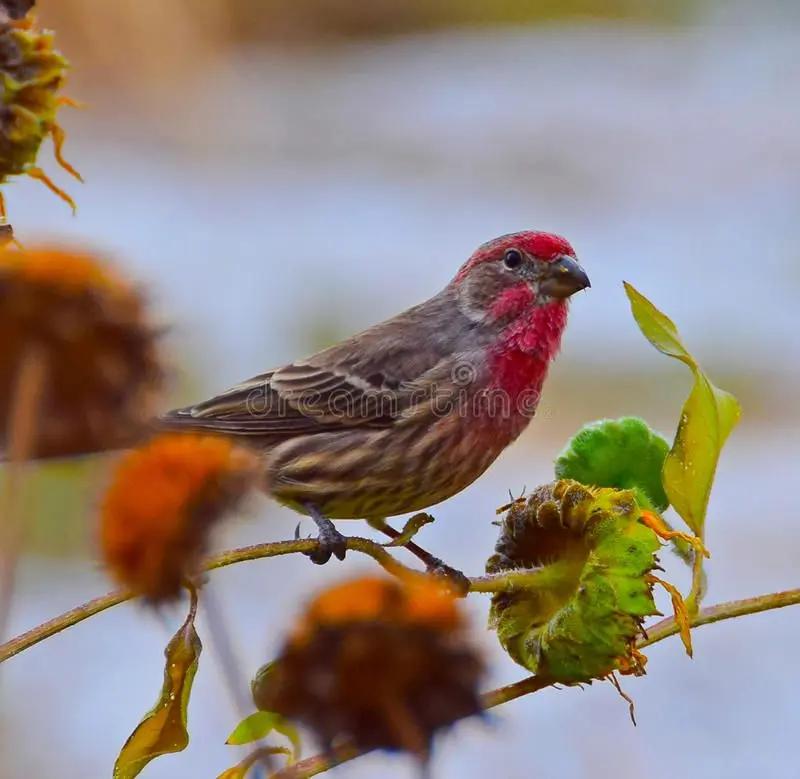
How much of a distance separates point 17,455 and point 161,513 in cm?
12

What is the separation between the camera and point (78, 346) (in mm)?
1201

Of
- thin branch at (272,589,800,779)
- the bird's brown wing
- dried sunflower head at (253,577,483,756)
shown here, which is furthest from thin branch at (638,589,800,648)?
the bird's brown wing

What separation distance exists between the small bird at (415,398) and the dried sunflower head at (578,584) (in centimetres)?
153

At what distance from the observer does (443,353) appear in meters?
4.32

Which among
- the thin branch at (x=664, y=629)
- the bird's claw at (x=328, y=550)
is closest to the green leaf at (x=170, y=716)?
the thin branch at (x=664, y=629)

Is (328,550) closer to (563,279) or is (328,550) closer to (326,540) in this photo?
(326,540)

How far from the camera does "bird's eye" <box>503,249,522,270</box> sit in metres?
4.25

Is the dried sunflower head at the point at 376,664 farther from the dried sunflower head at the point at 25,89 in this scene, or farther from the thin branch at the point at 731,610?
→ the thin branch at the point at 731,610

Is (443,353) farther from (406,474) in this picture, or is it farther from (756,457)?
(756,457)

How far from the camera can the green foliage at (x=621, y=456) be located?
225 centimetres

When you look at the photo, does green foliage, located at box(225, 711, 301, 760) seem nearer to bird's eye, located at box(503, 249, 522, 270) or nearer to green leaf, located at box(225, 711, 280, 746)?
green leaf, located at box(225, 711, 280, 746)

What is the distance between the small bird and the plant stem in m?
2.48

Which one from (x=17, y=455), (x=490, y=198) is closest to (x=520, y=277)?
(x=17, y=455)

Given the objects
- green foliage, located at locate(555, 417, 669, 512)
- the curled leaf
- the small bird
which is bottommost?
the curled leaf
